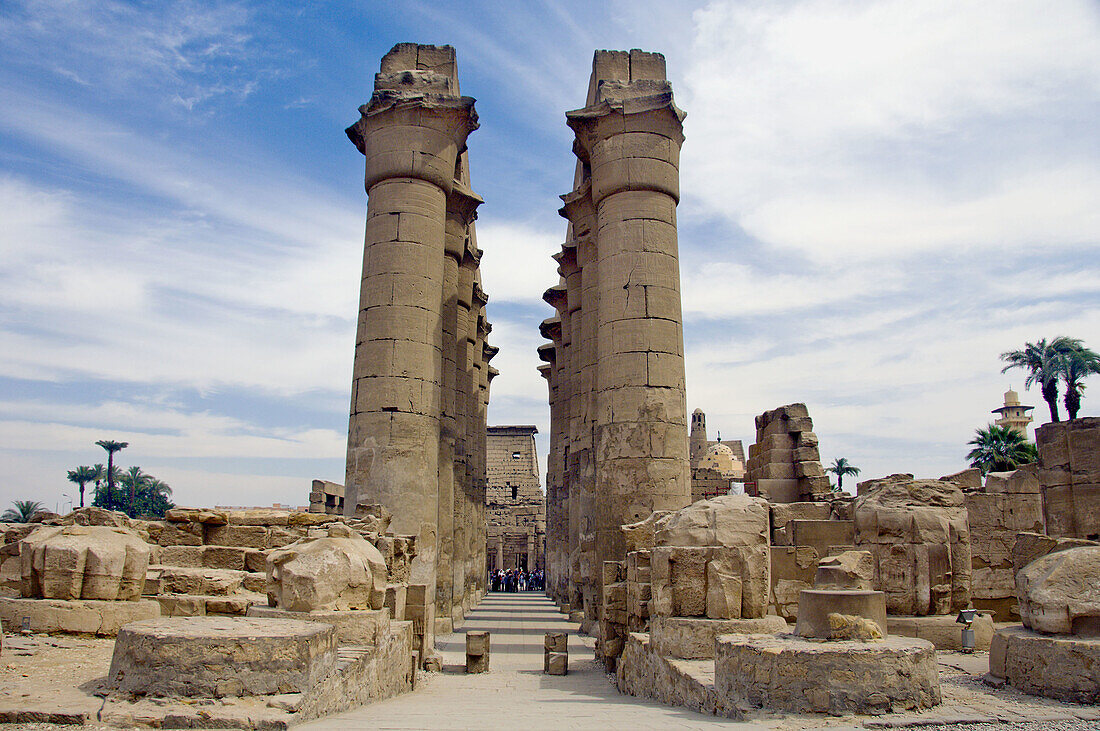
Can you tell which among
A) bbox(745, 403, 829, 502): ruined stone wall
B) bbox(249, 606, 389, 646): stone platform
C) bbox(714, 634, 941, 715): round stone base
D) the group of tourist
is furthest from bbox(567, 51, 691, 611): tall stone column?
the group of tourist

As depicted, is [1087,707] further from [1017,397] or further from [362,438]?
[1017,397]

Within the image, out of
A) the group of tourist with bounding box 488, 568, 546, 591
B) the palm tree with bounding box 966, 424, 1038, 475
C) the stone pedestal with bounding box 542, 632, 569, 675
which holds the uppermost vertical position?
the palm tree with bounding box 966, 424, 1038, 475

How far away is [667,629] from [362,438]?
24.1ft

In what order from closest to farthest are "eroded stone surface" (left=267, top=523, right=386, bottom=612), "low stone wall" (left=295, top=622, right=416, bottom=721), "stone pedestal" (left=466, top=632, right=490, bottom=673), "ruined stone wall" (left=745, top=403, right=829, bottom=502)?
1. "low stone wall" (left=295, top=622, right=416, bottom=721)
2. "eroded stone surface" (left=267, top=523, right=386, bottom=612)
3. "stone pedestal" (left=466, top=632, right=490, bottom=673)
4. "ruined stone wall" (left=745, top=403, right=829, bottom=502)

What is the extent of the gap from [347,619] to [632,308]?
831 centimetres

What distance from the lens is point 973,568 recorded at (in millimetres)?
10383

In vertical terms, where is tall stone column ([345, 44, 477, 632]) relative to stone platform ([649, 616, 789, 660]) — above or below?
above

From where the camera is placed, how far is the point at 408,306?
13547 mm

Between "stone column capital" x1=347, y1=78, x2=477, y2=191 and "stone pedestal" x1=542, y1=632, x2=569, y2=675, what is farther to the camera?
"stone column capital" x1=347, y1=78, x2=477, y2=191

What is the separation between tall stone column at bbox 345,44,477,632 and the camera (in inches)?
515

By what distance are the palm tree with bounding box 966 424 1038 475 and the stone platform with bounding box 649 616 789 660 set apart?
27642mm

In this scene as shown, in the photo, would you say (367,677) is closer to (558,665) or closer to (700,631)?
(700,631)

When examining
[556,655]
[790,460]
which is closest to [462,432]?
[790,460]

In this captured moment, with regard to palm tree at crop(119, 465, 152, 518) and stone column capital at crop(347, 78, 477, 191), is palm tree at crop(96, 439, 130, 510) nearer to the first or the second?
palm tree at crop(119, 465, 152, 518)
